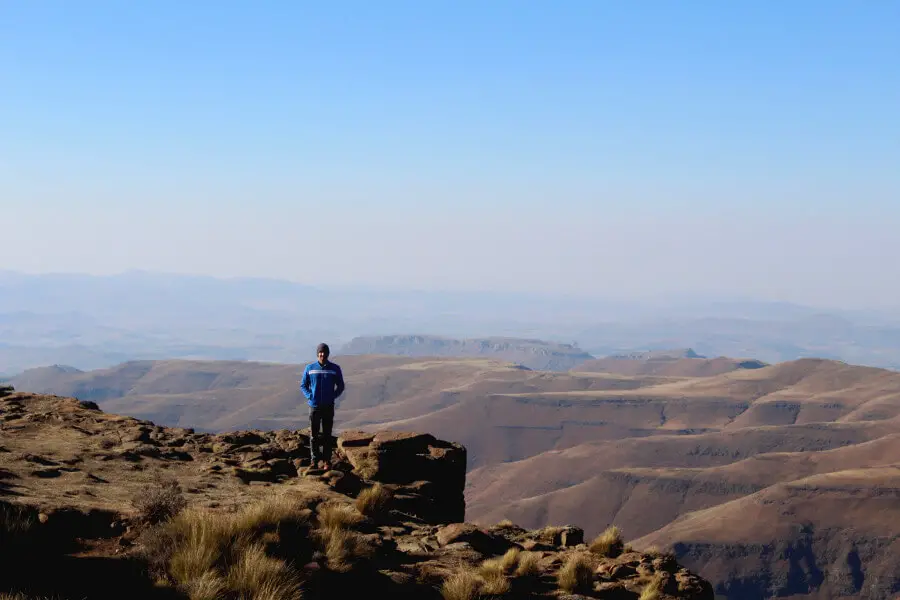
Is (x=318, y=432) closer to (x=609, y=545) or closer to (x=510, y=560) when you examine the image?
(x=510, y=560)

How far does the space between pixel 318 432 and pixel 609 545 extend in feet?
21.0

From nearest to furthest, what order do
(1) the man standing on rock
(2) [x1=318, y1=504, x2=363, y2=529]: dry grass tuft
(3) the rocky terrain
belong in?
(3) the rocky terrain
(2) [x1=318, y1=504, x2=363, y2=529]: dry grass tuft
(1) the man standing on rock

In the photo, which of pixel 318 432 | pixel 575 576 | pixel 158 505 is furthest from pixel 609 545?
pixel 158 505

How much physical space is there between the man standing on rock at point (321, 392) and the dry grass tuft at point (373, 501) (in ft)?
6.86

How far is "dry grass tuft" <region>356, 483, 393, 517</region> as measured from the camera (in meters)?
13.5

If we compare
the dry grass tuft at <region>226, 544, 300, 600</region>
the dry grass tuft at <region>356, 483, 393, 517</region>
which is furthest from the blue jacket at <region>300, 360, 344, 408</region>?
the dry grass tuft at <region>226, 544, 300, 600</region>

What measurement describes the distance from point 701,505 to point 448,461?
118 meters

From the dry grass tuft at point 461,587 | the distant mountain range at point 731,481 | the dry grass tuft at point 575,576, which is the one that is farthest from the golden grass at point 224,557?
the distant mountain range at point 731,481

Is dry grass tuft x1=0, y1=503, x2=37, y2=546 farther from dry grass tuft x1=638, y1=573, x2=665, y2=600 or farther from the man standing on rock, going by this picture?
dry grass tuft x1=638, y1=573, x2=665, y2=600

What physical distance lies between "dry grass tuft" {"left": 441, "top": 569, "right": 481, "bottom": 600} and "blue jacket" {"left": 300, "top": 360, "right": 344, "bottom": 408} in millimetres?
6412

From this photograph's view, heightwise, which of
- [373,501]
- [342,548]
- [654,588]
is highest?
[342,548]

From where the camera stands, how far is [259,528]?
9875mm

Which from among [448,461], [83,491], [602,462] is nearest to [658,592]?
[448,461]

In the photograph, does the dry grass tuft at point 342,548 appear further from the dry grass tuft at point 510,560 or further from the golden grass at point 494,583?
the dry grass tuft at point 510,560
